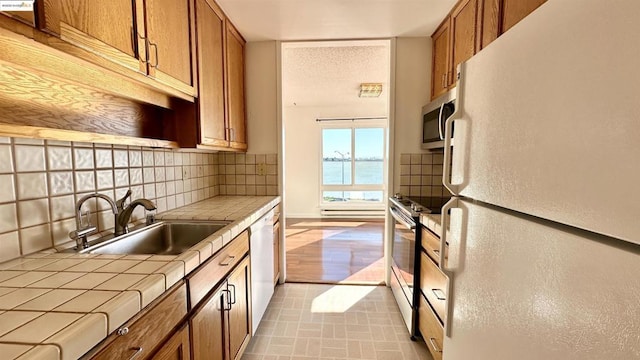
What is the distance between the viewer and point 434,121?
6.95 feet

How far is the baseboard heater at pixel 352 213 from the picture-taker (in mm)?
5414

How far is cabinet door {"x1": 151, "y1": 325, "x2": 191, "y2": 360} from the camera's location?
857mm

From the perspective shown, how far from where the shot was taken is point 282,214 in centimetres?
273

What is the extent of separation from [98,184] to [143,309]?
0.87m

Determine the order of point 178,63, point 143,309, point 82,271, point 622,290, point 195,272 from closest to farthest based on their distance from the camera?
point 622,290 < point 143,309 < point 82,271 < point 195,272 < point 178,63

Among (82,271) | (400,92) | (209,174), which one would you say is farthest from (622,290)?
(209,174)

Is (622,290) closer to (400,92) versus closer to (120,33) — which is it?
(120,33)

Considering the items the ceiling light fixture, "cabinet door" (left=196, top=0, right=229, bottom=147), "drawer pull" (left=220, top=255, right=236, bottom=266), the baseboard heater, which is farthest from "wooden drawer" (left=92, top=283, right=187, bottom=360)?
the baseboard heater

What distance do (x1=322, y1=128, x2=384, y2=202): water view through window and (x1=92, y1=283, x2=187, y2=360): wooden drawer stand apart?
4.60 meters

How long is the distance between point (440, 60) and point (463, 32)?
427mm

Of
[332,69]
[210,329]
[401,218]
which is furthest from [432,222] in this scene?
Result: [332,69]

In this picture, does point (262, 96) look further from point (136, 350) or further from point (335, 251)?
point (136, 350)

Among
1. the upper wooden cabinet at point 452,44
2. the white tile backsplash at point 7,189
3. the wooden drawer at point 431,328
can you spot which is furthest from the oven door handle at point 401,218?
the white tile backsplash at point 7,189

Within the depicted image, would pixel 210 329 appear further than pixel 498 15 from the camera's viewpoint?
No
